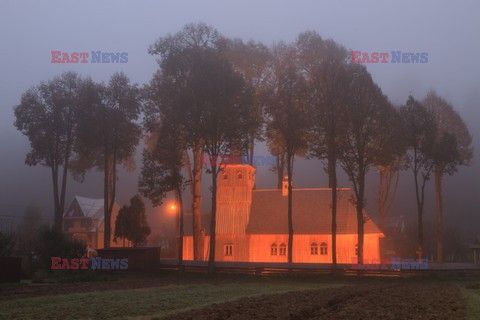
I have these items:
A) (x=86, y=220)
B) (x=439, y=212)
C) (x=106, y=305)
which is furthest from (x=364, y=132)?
(x=86, y=220)

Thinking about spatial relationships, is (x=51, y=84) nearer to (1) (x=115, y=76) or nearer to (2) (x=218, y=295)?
(1) (x=115, y=76)

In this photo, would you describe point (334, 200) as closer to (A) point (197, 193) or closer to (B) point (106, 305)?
(A) point (197, 193)

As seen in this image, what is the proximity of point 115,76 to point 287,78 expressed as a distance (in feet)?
56.6

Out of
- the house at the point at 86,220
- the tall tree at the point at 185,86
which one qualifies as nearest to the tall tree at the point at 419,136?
the tall tree at the point at 185,86

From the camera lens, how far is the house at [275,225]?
6038 centimetres

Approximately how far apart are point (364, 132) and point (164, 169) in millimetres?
17915

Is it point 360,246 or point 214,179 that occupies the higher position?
point 214,179

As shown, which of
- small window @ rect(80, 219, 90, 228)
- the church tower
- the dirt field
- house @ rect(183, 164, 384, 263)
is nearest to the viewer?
the dirt field

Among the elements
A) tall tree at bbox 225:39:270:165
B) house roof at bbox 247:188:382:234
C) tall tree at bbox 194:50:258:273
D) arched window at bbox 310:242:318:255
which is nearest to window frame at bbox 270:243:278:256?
house roof at bbox 247:188:382:234

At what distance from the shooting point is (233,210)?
6550cm

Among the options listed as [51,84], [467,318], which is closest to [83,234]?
[51,84]

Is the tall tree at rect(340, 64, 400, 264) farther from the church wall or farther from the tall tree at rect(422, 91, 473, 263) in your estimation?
the church wall

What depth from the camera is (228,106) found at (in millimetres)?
46500

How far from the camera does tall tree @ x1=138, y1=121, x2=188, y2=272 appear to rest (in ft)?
155
